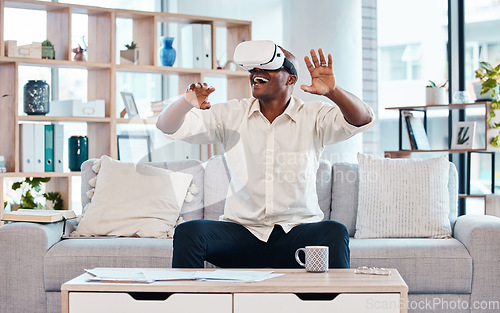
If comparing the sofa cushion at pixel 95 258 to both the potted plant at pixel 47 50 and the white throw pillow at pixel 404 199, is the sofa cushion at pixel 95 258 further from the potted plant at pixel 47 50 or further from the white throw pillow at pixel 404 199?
the potted plant at pixel 47 50

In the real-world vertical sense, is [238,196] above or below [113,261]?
above

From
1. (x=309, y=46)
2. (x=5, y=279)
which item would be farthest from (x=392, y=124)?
(x=5, y=279)

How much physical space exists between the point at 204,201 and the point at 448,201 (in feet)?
4.01

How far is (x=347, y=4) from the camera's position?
16.4 ft

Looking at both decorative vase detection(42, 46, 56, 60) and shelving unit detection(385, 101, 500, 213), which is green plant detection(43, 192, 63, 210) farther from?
shelving unit detection(385, 101, 500, 213)

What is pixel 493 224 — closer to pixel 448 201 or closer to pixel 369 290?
pixel 448 201

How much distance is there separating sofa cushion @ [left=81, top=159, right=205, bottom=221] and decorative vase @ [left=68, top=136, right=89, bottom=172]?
0.90 metres

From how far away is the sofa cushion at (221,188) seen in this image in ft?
11.1

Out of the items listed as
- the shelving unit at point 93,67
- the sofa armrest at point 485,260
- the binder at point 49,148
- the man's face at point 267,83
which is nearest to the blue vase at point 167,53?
the shelving unit at point 93,67

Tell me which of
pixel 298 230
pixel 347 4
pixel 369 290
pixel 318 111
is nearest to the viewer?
pixel 369 290

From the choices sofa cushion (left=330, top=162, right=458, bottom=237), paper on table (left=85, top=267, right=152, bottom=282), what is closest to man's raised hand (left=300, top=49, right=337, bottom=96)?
paper on table (left=85, top=267, right=152, bottom=282)

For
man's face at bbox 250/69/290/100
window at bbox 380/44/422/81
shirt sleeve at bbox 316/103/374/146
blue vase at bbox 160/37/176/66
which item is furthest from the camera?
window at bbox 380/44/422/81

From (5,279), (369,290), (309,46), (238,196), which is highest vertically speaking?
(309,46)

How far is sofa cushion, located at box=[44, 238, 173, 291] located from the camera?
9.55ft
